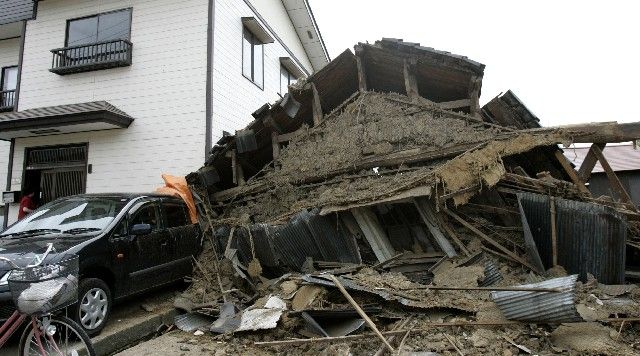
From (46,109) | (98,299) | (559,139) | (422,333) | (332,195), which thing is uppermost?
(46,109)

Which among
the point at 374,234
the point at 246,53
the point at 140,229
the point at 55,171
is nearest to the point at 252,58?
the point at 246,53

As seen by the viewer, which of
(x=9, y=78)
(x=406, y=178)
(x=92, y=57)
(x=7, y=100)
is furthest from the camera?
(x=9, y=78)

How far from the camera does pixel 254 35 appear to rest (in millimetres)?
13469

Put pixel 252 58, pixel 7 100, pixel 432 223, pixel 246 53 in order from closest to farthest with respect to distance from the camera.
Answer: pixel 432 223, pixel 246 53, pixel 252 58, pixel 7 100

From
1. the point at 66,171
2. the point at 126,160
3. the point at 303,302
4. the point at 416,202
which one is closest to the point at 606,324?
the point at 416,202

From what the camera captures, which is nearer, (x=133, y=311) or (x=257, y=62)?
(x=133, y=311)

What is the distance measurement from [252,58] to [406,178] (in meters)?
8.97

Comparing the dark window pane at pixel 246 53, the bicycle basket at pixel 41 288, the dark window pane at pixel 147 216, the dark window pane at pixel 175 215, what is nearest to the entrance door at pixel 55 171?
the dark window pane at pixel 246 53

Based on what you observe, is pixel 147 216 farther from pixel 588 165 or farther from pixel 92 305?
pixel 588 165

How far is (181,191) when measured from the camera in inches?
318

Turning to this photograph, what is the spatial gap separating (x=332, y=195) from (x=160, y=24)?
825cm

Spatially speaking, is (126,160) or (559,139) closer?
(559,139)

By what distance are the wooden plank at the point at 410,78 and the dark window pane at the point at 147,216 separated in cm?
509

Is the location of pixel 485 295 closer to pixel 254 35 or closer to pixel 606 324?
pixel 606 324
